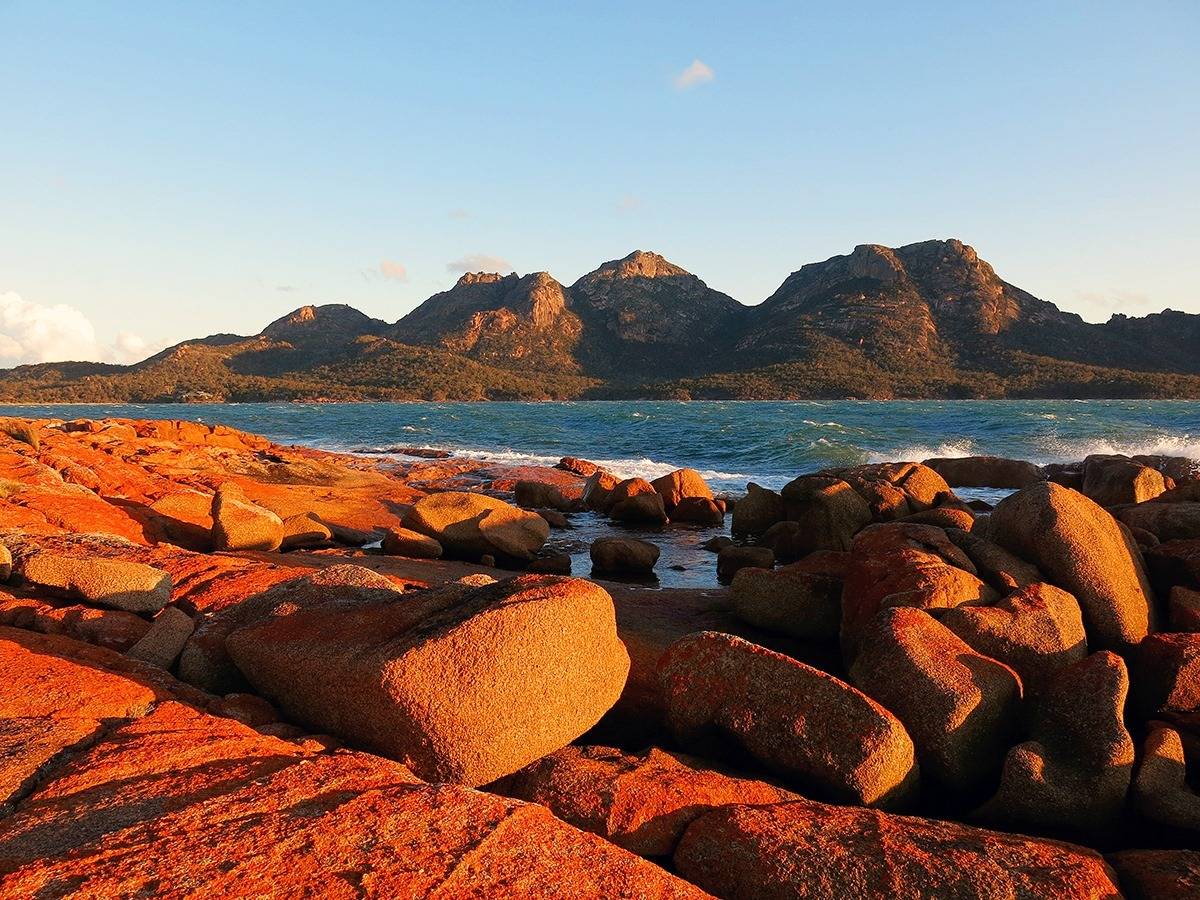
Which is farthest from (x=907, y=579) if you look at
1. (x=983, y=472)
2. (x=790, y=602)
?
(x=983, y=472)

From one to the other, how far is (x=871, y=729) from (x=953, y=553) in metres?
2.96

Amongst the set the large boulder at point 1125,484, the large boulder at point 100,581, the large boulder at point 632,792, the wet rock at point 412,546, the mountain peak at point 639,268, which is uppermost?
the mountain peak at point 639,268

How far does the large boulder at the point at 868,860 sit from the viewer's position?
3.19 meters

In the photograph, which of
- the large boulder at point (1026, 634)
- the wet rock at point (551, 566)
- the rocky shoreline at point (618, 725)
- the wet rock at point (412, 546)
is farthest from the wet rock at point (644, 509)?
the large boulder at point (1026, 634)

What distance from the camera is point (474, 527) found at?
41.1ft

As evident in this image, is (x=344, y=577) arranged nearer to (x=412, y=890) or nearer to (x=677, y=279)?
(x=412, y=890)

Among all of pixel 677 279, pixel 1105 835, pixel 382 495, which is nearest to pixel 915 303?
pixel 677 279

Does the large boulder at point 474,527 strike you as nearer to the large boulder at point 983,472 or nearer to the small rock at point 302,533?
the small rock at point 302,533

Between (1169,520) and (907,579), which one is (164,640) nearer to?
(907,579)

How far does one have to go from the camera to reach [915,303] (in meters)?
129

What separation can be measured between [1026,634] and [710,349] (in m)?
155

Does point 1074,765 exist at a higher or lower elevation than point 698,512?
higher

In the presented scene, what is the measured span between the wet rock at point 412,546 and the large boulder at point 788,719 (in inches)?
299

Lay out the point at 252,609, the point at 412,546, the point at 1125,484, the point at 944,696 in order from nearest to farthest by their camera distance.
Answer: the point at 944,696
the point at 252,609
the point at 412,546
the point at 1125,484
